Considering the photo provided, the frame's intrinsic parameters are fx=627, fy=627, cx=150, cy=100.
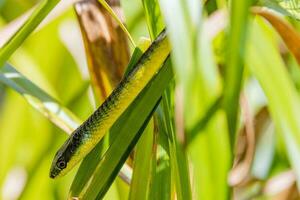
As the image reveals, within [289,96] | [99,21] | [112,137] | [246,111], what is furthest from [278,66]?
[99,21]

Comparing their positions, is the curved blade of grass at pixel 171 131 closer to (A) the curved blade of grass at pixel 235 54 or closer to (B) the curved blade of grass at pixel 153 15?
(B) the curved blade of grass at pixel 153 15

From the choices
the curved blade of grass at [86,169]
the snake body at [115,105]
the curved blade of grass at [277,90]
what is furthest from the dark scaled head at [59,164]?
the curved blade of grass at [277,90]

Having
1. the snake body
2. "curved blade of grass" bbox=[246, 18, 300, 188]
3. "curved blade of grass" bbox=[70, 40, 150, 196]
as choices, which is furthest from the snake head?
"curved blade of grass" bbox=[246, 18, 300, 188]

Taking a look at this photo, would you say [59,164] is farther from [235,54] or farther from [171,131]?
[235,54]

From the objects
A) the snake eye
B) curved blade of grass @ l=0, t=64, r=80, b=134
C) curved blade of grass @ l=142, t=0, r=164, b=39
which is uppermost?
curved blade of grass @ l=142, t=0, r=164, b=39

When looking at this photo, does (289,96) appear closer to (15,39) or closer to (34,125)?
(15,39)

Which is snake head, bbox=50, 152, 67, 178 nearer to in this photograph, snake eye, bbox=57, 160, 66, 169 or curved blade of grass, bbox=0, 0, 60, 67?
snake eye, bbox=57, 160, 66, 169
